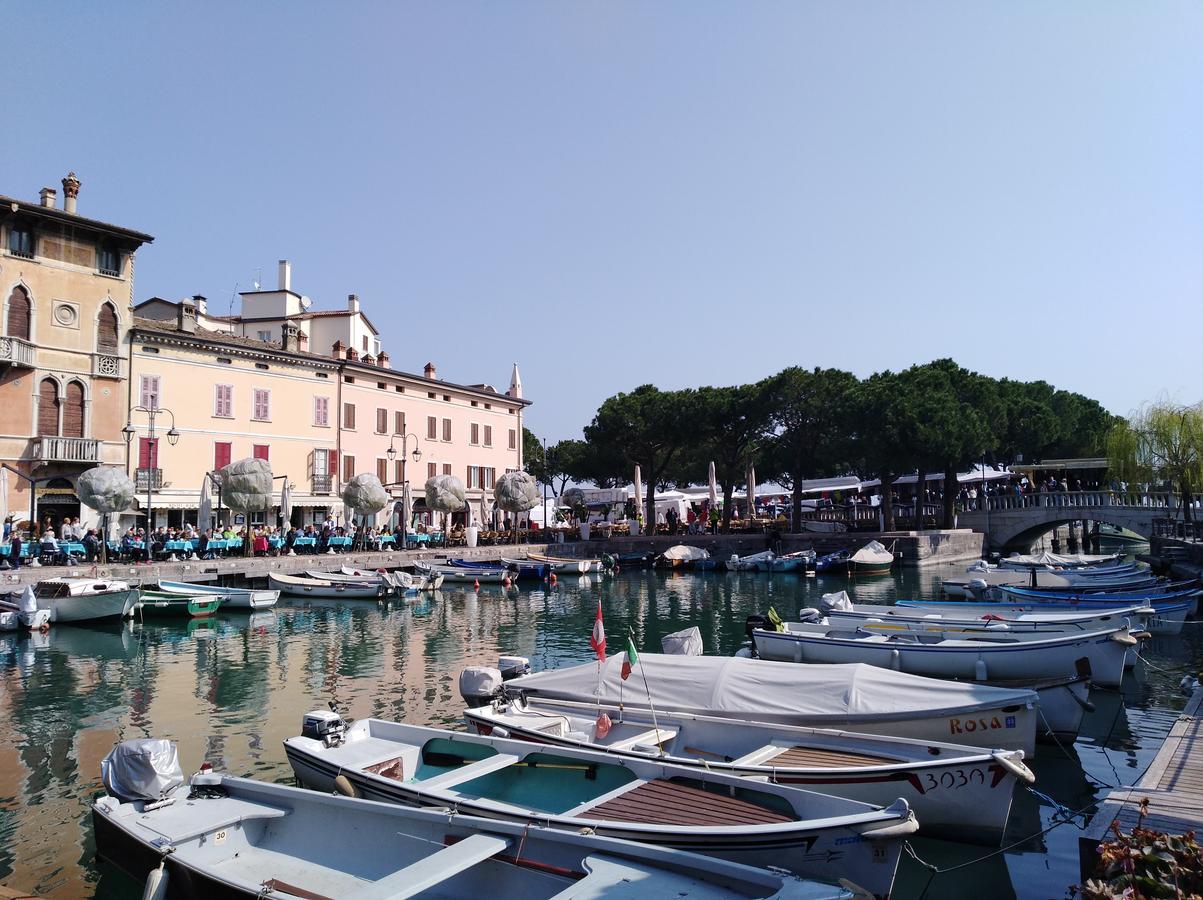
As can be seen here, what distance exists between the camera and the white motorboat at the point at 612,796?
7078mm

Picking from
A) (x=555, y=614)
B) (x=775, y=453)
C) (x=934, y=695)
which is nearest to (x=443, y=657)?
(x=555, y=614)

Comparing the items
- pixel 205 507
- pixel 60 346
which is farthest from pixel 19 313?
pixel 205 507

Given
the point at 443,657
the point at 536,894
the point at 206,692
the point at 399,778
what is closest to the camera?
the point at 536,894

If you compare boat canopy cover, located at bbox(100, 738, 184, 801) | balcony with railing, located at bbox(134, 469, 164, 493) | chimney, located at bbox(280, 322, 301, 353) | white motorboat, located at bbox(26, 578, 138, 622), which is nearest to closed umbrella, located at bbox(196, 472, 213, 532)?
balcony with railing, located at bbox(134, 469, 164, 493)

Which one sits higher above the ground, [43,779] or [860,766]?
[860,766]

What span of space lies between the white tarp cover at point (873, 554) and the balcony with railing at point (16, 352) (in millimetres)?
38198

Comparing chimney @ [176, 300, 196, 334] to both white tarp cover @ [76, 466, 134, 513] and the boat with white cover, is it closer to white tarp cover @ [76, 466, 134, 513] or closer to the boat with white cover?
white tarp cover @ [76, 466, 134, 513]

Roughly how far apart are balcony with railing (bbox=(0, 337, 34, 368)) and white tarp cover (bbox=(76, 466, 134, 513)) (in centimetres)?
628

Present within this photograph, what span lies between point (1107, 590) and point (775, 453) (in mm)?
31564

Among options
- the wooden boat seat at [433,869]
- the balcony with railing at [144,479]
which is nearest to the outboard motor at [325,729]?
the wooden boat seat at [433,869]

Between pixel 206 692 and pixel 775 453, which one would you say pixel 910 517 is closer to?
pixel 775 453

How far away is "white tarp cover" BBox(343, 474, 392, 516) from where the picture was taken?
136 ft

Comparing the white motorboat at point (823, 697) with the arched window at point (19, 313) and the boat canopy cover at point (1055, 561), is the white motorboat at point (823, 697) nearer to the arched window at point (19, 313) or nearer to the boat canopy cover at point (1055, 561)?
the boat canopy cover at point (1055, 561)

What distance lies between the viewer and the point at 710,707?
38.8 feet
